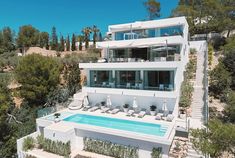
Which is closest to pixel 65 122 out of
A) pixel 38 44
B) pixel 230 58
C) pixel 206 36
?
pixel 230 58

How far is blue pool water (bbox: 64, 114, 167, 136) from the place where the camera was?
2059 cm

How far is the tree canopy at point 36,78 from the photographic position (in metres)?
31.0

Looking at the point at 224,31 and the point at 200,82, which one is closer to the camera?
the point at 200,82

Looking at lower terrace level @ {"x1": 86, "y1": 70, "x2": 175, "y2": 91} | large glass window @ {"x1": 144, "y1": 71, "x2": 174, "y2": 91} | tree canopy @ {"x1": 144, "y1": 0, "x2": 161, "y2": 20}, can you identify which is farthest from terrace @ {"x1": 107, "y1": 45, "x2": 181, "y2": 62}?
tree canopy @ {"x1": 144, "y1": 0, "x2": 161, "y2": 20}

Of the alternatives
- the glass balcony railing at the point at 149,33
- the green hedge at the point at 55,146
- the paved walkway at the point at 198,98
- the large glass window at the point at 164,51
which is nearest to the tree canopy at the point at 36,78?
the green hedge at the point at 55,146

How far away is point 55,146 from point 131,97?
12.7 meters

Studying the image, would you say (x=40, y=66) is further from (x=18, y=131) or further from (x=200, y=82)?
(x=200, y=82)

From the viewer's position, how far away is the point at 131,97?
95.2 ft

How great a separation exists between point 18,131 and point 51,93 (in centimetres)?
818

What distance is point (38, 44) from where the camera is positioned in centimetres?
8250

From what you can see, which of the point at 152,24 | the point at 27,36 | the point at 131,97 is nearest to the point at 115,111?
the point at 131,97

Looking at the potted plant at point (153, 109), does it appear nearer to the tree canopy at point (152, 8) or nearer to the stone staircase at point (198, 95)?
the stone staircase at point (198, 95)

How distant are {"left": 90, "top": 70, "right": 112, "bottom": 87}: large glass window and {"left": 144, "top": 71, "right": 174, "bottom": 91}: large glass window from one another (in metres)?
6.24

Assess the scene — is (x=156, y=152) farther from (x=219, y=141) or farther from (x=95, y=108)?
(x=95, y=108)
